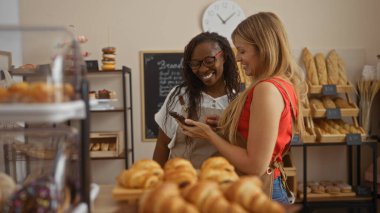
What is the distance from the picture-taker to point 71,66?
106cm

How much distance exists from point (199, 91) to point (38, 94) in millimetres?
1276

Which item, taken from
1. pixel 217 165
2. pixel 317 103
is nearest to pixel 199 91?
pixel 217 165

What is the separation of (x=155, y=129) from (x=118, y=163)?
0.49 m

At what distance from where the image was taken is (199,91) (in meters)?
2.14

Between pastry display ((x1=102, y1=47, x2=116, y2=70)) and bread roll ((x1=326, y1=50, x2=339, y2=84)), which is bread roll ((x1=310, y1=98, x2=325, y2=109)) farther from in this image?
pastry display ((x1=102, y1=47, x2=116, y2=70))

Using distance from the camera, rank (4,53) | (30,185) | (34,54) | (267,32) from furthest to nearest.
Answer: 1. (4,53)
2. (267,32)
3. (34,54)
4. (30,185)

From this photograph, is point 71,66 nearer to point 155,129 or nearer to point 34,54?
point 34,54

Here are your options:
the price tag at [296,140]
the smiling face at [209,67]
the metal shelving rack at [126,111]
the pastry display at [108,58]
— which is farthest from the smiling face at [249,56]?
the pastry display at [108,58]

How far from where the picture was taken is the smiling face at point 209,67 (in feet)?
6.79

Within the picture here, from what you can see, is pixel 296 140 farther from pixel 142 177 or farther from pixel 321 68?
pixel 142 177

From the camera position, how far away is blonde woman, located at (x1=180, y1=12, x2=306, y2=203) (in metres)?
1.52

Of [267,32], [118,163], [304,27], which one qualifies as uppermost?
[304,27]

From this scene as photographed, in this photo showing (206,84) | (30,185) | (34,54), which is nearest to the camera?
(30,185)

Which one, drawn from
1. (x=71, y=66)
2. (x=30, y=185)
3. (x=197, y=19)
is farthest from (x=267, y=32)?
(x=197, y=19)
